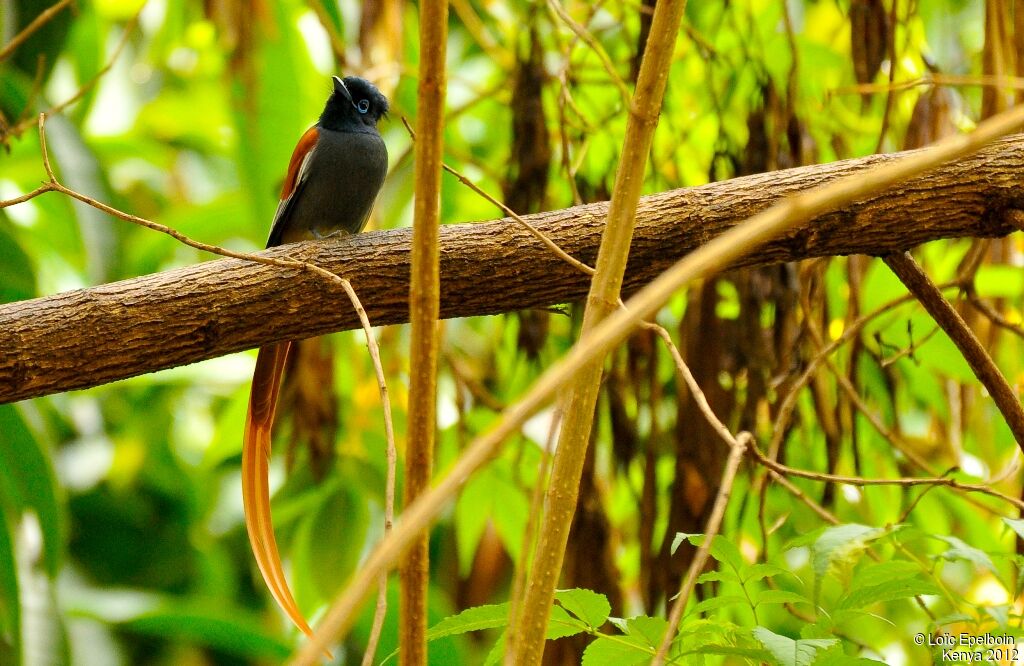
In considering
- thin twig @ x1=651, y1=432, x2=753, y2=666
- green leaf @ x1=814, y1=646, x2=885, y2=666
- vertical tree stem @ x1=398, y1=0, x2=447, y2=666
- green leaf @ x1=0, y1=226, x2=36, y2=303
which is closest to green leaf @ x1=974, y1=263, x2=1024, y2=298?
green leaf @ x1=814, y1=646, x2=885, y2=666

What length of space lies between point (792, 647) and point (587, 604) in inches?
9.0

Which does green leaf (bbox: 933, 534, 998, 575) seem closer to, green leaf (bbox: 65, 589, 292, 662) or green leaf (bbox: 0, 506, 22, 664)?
green leaf (bbox: 0, 506, 22, 664)

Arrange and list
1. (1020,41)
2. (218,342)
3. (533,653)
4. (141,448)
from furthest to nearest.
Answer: (141,448) < (1020,41) < (218,342) < (533,653)

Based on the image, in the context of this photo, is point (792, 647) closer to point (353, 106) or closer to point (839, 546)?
point (839, 546)

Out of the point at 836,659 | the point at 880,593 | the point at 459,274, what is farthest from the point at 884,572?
the point at 459,274

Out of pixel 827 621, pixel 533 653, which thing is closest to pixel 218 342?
pixel 533 653

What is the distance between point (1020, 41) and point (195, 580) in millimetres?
3748

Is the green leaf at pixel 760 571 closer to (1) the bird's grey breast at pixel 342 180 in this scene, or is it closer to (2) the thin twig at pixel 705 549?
(2) the thin twig at pixel 705 549

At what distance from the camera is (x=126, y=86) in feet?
16.6

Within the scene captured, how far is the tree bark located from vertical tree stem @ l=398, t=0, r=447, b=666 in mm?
818

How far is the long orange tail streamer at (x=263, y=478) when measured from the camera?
1511mm

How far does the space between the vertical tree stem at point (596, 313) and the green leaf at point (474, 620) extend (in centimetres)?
16

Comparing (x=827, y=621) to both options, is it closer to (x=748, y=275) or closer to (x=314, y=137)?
(x=748, y=275)

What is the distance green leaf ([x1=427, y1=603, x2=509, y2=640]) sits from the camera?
3.60 ft
